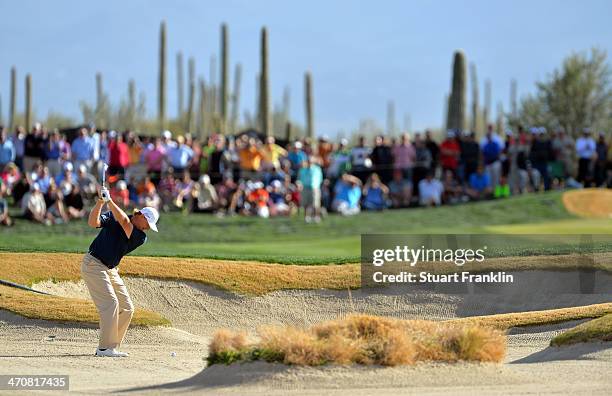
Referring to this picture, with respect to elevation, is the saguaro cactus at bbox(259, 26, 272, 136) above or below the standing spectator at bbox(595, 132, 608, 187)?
above

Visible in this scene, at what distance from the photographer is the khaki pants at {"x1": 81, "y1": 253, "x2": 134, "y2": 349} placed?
14000 mm

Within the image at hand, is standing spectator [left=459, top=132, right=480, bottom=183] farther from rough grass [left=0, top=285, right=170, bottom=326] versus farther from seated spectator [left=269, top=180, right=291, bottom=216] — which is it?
rough grass [left=0, top=285, right=170, bottom=326]

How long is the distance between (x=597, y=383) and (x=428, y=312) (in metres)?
6.01

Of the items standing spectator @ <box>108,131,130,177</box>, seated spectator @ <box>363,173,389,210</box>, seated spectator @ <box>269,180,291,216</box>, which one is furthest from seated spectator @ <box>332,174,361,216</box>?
standing spectator @ <box>108,131,130,177</box>

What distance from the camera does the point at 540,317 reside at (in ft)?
54.5

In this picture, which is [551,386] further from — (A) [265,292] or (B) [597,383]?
(A) [265,292]

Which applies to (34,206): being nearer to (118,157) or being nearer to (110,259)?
(118,157)

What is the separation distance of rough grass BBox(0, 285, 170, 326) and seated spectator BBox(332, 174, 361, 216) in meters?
16.2

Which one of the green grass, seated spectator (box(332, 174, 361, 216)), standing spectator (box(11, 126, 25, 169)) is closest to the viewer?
the green grass

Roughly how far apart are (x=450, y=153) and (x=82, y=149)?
34.0 ft

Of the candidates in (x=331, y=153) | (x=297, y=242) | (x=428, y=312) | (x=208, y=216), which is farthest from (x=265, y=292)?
(x=331, y=153)

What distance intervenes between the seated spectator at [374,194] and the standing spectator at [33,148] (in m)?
8.91

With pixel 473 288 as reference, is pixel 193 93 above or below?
above

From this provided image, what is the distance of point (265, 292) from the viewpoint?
18.2m
